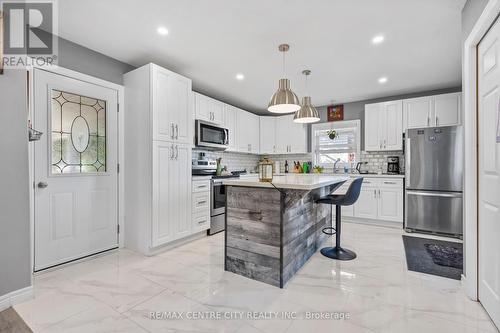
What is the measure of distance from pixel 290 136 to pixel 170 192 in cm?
341

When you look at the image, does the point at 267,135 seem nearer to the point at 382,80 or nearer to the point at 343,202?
the point at 382,80

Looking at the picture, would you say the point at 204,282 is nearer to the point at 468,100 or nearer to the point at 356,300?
the point at 356,300

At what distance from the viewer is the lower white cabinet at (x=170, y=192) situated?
292 centimetres

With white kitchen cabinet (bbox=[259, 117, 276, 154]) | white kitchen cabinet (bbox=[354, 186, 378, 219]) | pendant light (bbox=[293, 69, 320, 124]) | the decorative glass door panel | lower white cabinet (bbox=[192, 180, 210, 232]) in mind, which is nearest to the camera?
the decorative glass door panel

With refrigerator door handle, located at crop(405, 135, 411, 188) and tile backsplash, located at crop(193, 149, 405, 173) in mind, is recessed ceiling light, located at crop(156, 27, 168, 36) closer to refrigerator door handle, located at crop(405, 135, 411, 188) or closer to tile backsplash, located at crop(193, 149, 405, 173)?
tile backsplash, located at crop(193, 149, 405, 173)

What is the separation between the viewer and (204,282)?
2.20 m

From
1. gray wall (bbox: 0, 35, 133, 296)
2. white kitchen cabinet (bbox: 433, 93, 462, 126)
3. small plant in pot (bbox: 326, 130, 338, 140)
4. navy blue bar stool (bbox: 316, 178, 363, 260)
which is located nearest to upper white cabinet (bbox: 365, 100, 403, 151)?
white kitchen cabinet (bbox: 433, 93, 462, 126)

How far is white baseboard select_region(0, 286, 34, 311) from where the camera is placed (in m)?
1.77

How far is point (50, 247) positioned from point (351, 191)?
332cm

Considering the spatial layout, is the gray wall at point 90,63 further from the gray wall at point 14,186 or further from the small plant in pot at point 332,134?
the small plant in pot at point 332,134

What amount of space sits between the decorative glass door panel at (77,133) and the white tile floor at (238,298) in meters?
1.15

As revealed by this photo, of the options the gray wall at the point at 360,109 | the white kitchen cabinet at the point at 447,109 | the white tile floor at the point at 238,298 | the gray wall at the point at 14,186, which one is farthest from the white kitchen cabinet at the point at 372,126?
the gray wall at the point at 14,186

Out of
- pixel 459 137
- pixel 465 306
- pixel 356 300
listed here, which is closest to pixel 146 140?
pixel 356 300

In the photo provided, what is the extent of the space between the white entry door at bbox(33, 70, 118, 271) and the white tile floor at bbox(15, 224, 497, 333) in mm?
321
